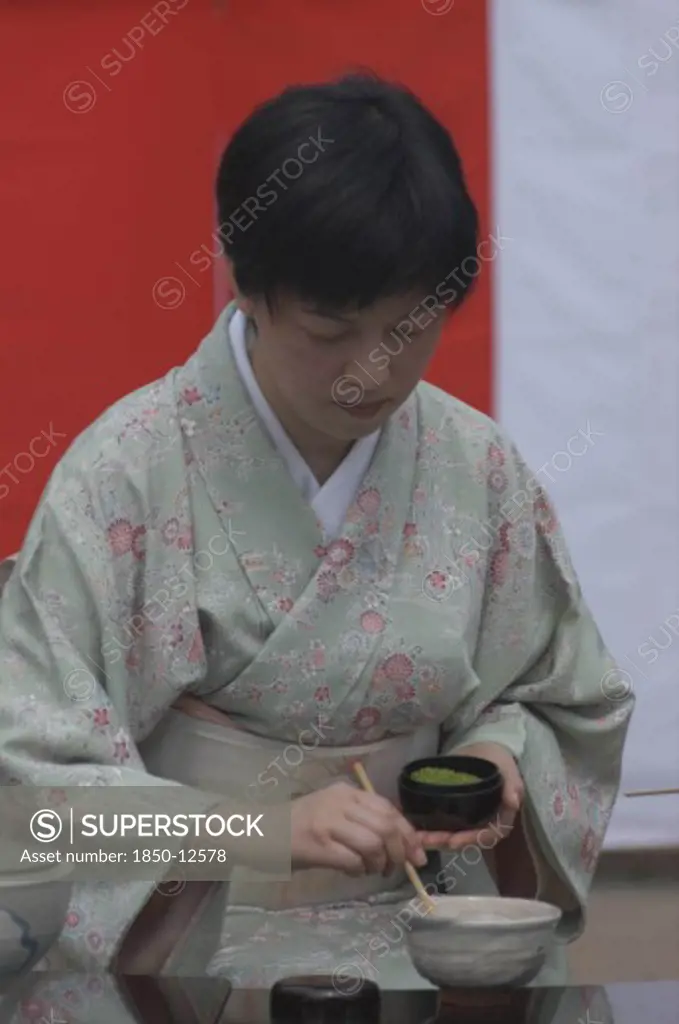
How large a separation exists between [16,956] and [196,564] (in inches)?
19.3

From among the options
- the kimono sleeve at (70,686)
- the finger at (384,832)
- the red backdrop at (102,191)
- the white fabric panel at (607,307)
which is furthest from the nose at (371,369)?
the white fabric panel at (607,307)

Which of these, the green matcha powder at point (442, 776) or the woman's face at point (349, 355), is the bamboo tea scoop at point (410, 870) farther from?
the woman's face at point (349, 355)

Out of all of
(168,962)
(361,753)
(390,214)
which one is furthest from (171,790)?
(390,214)

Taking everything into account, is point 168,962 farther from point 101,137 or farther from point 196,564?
point 101,137

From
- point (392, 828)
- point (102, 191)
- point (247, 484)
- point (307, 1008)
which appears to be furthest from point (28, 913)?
point (102, 191)

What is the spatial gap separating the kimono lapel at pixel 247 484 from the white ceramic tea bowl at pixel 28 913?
45cm

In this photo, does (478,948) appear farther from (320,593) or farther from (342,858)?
(320,593)

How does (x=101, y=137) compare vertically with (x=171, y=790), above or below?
above

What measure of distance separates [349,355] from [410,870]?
0.49 metres

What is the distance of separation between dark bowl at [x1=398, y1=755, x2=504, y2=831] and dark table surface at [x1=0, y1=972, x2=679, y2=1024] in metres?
0.19

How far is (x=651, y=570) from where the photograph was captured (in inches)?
116

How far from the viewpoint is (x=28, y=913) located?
4.25 ft

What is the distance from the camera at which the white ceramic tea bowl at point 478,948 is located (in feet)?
4.33

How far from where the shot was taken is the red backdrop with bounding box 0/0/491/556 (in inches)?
101
